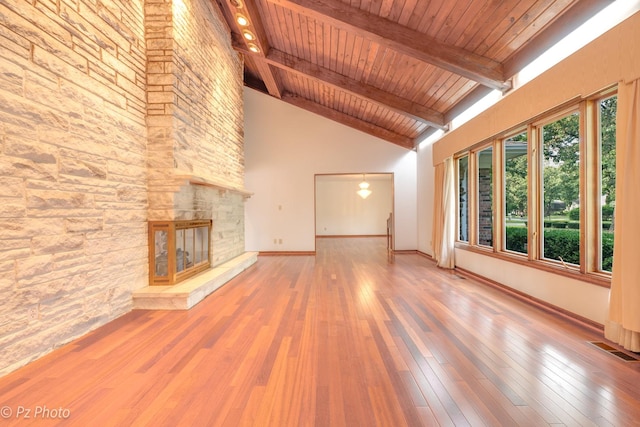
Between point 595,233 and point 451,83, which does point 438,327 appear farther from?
point 451,83

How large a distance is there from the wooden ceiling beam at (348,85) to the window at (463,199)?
0.90m

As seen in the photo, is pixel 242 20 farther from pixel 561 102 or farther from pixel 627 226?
pixel 627 226

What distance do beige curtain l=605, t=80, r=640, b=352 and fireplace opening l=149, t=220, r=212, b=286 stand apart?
4.16m

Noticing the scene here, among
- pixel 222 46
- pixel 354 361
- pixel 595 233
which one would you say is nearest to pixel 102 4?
pixel 222 46

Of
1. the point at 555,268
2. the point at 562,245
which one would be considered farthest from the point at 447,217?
the point at 555,268

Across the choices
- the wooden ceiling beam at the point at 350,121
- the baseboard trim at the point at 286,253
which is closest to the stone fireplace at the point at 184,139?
the baseboard trim at the point at 286,253

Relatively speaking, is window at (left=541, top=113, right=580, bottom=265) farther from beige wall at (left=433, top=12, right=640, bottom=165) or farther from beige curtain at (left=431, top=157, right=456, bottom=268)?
beige curtain at (left=431, top=157, right=456, bottom=268)

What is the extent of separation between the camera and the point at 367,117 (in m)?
7.14

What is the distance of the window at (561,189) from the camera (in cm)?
305

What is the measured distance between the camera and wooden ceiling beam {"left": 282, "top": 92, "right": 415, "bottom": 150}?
293 inches

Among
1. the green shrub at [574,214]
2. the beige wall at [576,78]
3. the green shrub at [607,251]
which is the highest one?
the beige wall at [576,78]

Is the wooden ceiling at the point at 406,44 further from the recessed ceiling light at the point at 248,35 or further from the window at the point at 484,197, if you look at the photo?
the window at the point at 484,197

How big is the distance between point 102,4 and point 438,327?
14.0 ft

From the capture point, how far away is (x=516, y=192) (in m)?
4.01
